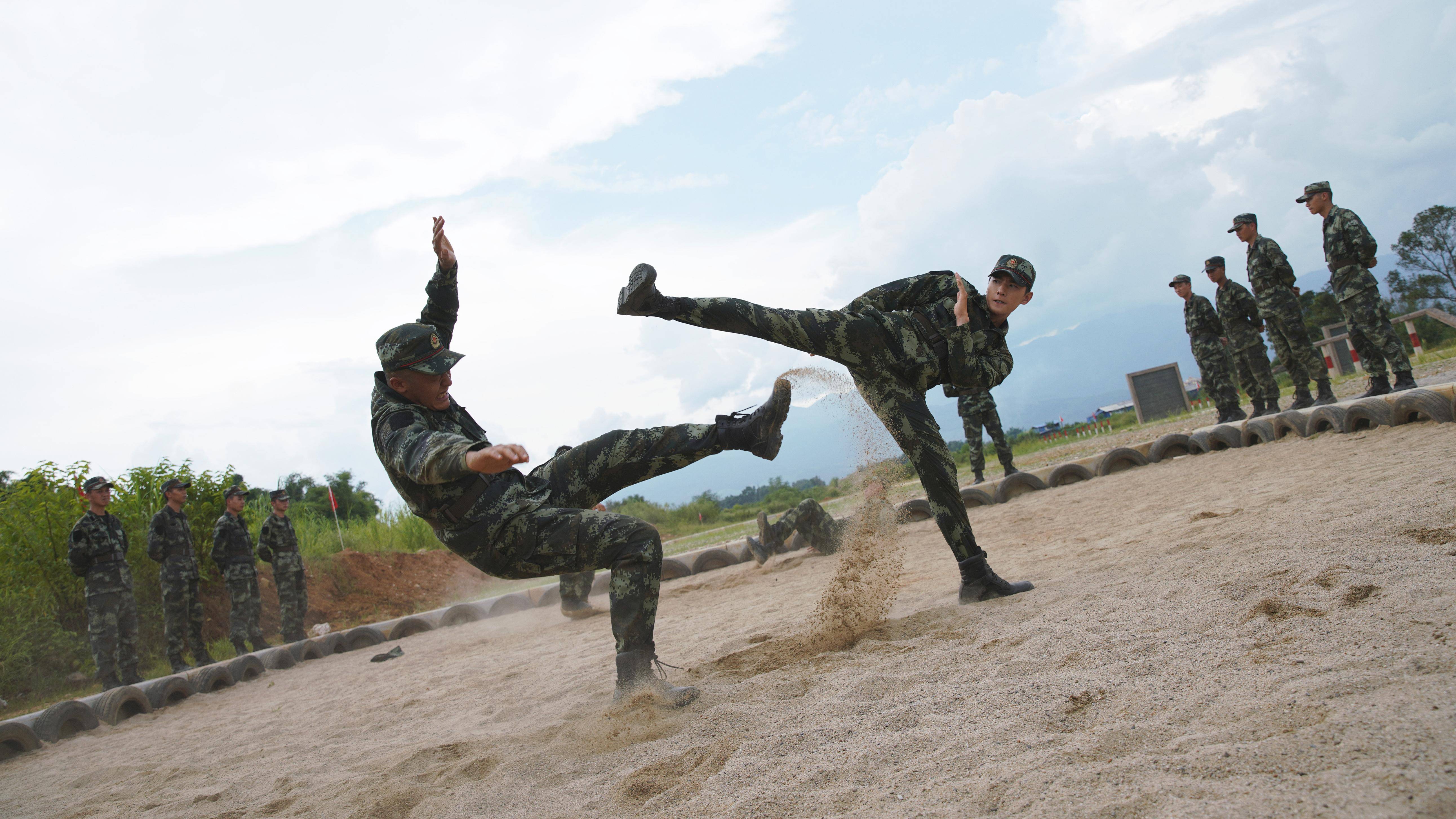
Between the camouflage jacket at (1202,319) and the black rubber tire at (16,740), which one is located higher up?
the camouflage jacket at (1202,319)

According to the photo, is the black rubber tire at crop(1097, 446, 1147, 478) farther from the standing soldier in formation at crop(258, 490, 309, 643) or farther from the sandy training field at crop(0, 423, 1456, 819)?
the standing soldier in formation at crop(258, 490, 309, 643)

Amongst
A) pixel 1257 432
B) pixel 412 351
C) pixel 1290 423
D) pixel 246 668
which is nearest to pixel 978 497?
pixel 1257 432

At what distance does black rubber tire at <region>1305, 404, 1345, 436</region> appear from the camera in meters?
6.83

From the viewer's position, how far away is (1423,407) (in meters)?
6.01

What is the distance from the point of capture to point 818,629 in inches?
154

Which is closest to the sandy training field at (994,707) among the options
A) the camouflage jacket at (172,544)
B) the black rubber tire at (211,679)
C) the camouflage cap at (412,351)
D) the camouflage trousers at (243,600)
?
the black rubber tire at (211,679)

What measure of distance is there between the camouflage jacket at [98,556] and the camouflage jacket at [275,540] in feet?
6.56

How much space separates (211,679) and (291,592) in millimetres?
3280

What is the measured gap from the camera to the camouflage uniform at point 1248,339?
9.43 m

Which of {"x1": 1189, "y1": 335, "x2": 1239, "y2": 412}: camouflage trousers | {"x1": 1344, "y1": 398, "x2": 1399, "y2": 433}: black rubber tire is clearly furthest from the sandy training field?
{"x1": 1189, "y1": 335, "x2": 1239, "y2": 412}: camouflage trousers

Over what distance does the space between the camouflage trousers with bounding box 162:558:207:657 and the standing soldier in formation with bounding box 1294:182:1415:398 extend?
11709mm

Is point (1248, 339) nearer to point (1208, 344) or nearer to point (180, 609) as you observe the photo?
point (1208, 344)

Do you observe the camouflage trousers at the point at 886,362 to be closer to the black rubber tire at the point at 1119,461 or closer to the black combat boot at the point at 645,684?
the black combat boot at the point at 645,684

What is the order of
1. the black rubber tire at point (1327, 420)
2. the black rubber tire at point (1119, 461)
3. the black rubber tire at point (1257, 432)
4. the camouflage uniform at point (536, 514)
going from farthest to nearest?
the black rubber tire at point (1119, 461) → the black rubber tire at point (1257, 432) → the black rubber tire at point (1327, 420) → the camouflage uniform at point (536, 514)
